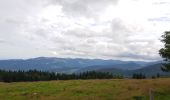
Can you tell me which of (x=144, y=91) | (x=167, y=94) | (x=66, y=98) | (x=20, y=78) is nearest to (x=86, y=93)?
(x=66, y=98)

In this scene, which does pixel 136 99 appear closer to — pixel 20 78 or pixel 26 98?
pixel 26 98

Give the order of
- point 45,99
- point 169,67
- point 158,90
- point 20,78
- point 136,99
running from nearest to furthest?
point 136,99 < point 45,99 < point 158,90 < point 169,67 < point 20,78

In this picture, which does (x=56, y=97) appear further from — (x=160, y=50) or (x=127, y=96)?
(x=160, y=50)

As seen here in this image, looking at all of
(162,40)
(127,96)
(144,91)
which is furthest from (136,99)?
(162,40)

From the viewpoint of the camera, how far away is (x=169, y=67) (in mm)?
51656

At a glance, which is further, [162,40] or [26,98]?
[162,40]

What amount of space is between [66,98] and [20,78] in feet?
438

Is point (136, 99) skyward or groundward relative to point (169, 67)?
groundward

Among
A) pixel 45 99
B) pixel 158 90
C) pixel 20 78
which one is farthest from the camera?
pixel 20 78

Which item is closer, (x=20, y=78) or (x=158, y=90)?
(x=158, y=90)

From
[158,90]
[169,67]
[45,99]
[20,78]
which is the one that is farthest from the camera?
[20,78]

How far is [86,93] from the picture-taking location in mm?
44719

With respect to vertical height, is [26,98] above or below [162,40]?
below

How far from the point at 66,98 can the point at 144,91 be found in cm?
1024
